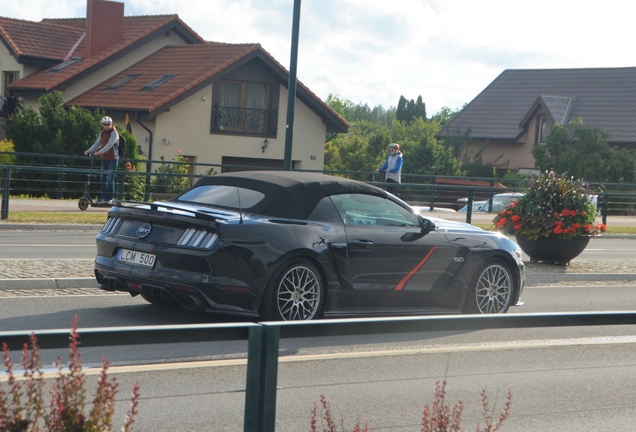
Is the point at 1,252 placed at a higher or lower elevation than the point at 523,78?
lower

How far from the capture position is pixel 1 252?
46.4ft

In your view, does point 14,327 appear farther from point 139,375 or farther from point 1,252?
point 1,252

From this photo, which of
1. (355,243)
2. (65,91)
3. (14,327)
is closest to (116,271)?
(14,327)

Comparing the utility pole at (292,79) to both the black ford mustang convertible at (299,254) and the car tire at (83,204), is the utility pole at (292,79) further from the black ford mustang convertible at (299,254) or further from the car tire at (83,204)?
the black ford mustang convertible at (299,254)

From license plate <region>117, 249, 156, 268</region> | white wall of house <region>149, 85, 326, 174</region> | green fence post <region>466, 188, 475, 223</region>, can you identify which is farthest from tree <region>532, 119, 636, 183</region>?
license plate <region>117, 249, 156, 268</region>

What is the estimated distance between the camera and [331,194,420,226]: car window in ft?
30.8

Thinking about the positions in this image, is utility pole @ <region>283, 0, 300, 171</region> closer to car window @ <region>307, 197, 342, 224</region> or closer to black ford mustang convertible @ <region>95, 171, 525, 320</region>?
black ford mustang convertible @ <region>95, 171, 525, 320</region>

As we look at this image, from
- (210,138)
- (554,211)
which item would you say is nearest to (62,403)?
(554,211)

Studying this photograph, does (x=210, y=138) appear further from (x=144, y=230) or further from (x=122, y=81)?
(x=144, y=230)

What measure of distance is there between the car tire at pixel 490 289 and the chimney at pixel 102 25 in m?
34.0

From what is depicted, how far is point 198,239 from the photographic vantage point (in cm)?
845

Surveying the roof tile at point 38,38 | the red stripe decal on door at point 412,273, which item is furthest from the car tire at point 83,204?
the roof tile at point 38,38

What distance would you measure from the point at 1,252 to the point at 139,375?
37.2 ft

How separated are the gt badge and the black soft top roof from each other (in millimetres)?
891
